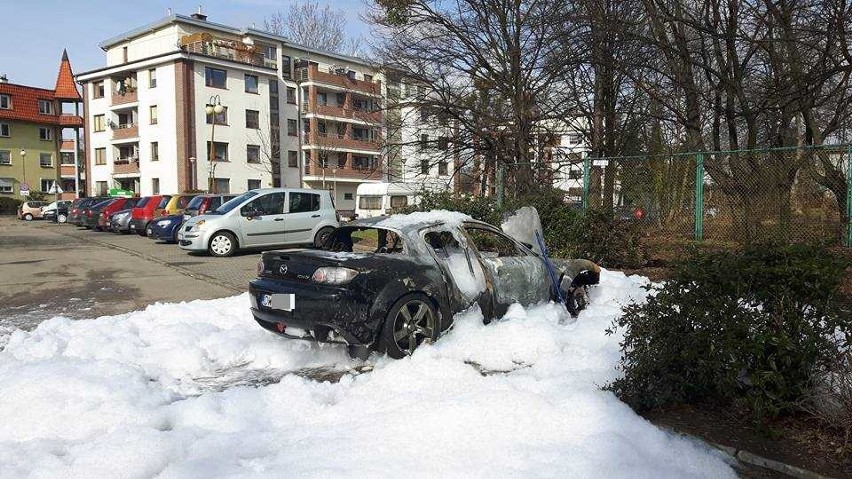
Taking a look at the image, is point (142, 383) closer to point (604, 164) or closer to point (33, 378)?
point (33, 378)

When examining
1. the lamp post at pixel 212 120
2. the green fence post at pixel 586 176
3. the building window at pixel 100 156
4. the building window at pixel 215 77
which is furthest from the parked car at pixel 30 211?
the green fence post at pixel 586 176

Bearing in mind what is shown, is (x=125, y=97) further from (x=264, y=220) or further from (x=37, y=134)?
(x=264, y=220)

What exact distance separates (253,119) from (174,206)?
28290mm

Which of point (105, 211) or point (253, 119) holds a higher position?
point (253, 119)

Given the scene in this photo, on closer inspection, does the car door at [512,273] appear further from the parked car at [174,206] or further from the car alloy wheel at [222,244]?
the parked car at [174,206]

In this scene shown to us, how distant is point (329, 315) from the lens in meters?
5.51

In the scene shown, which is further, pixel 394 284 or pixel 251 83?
pixel 251 83

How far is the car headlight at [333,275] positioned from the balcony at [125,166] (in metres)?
49.6

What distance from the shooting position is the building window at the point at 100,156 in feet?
175

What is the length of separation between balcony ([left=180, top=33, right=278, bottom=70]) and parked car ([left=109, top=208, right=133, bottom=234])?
25.4 metres

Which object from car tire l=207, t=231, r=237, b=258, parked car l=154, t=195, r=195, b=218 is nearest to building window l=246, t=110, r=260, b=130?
parked car l=154, t=195, r=195, b=218

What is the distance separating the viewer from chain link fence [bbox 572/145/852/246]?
10.5 meters

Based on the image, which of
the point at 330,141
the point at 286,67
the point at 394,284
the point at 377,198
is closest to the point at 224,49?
the point at 286,67

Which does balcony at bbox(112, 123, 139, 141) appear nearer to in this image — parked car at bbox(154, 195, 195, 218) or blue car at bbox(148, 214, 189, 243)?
parked car at bbox(154, 195, 195, 218)
